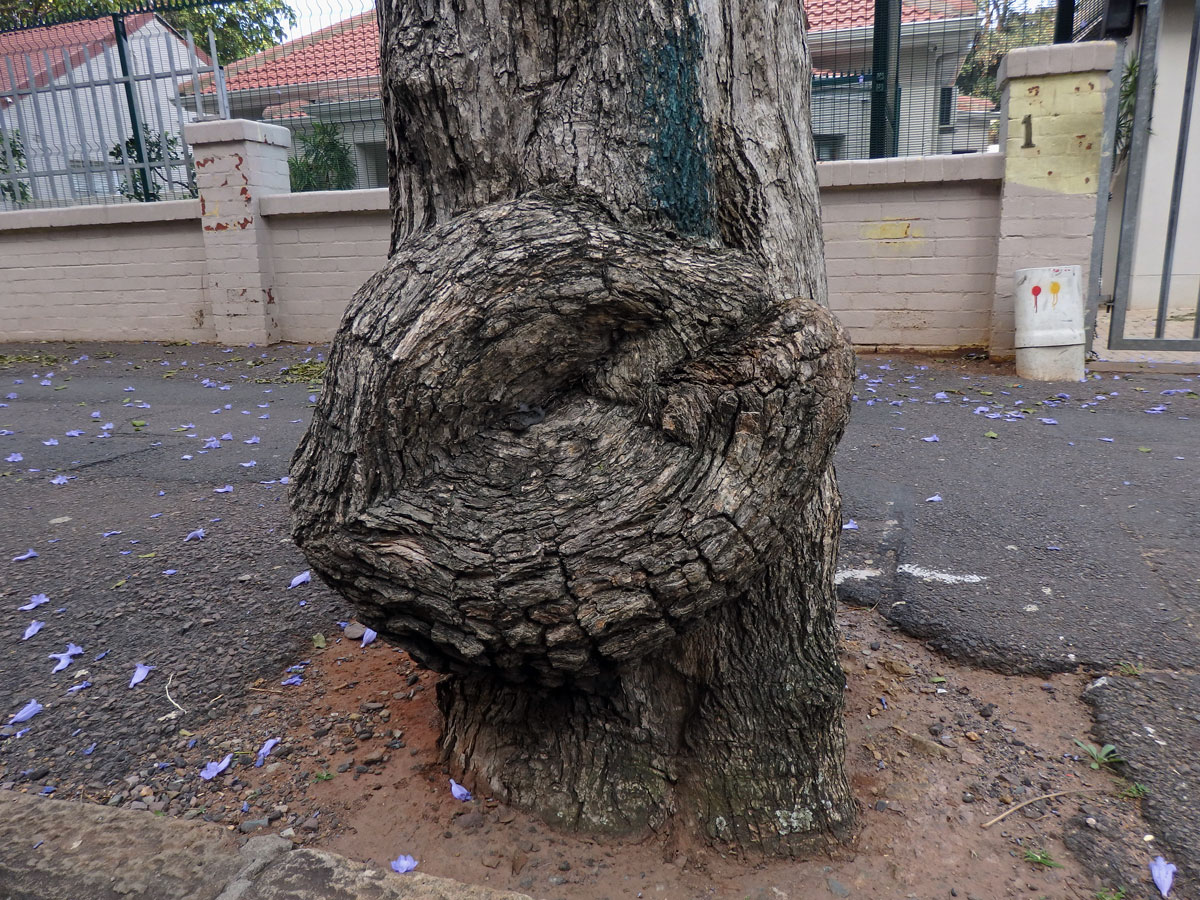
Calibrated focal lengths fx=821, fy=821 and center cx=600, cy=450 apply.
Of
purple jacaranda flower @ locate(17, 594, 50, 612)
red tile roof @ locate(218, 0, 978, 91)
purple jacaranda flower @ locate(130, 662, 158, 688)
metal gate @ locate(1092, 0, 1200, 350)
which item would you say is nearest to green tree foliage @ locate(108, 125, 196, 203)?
red tile roof @ locate(218, 0, 978, 91)

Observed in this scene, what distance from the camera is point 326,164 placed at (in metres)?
9.06

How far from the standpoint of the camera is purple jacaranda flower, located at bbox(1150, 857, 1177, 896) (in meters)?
1.68

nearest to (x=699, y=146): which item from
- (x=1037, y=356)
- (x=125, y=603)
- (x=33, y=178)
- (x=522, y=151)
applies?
(x=522, y=151)

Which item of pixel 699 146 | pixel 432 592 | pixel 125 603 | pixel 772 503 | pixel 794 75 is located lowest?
pixel 125 603

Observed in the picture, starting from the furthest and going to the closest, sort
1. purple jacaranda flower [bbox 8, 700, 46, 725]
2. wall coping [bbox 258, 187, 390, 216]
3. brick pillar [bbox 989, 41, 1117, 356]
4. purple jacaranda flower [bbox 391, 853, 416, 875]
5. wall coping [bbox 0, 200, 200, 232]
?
wall coping [bbox 0, 200, 200, 232] → wall coping [bbox 258, 187, 390, 216] → brick pillar [bbox 989, 41, 1117, 356] → purple jacaranda flower [bbox 8, 700, 46, 725] → purple jacaranda flower [bbox 391, 853, 416, 875]

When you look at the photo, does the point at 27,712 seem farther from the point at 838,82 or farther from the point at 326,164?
the point at 326,164

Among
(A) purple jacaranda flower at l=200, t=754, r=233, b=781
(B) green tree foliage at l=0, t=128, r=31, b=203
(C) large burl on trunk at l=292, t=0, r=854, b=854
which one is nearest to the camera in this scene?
(C) large burl on trunk at l=292, t=0, r=854, b=854

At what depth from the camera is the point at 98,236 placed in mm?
8688

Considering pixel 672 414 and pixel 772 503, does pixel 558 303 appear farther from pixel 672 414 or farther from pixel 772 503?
pixel 772 503

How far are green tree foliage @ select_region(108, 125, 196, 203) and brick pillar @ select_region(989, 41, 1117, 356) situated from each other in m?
8.02

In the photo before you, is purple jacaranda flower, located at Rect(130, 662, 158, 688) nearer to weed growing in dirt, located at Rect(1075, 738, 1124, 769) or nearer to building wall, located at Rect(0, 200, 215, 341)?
weed growing in dirt, located at Rect(1075, 738, 1124, 769)

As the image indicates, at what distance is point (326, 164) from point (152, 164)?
1802 mm

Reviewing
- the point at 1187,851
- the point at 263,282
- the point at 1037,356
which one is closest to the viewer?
the point at 1187,851

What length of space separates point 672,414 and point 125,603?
2279 millimetres
